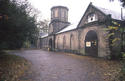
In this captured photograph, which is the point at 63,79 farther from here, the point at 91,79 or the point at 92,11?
the point at 92,11

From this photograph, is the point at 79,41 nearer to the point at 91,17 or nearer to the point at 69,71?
the point at 91,17

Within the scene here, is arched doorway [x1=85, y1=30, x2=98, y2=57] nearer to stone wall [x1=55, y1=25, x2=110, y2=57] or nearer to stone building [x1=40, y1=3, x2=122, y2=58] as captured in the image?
stone building [x1=40, y1=3, x2=122, y2=58]

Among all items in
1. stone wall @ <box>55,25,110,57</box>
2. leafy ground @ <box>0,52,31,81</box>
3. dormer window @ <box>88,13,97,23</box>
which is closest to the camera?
leafy ground @ <box>0,52,31,81</box>

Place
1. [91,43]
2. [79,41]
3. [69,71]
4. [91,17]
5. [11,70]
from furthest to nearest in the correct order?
1. [79,41]
2. [91,17]
3. [91,43]
4. [69,71]
5. [11,70]

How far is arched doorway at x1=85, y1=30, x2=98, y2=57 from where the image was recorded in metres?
13.7

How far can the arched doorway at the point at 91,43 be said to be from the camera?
1371 cm

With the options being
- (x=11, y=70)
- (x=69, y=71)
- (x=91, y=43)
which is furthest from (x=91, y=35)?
(x=11, y=70)

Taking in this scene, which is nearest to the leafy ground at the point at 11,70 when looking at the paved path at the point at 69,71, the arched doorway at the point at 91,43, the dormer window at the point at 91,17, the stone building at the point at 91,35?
the paved path at the point at 69,71

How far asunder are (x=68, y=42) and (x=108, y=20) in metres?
11.6

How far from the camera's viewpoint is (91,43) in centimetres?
1457

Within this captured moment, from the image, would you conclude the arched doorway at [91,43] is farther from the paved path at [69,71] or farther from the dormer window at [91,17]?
the paved path at [69,71]

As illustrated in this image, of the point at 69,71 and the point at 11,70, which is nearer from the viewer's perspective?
the point at 11,70

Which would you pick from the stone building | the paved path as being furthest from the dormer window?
the paved path

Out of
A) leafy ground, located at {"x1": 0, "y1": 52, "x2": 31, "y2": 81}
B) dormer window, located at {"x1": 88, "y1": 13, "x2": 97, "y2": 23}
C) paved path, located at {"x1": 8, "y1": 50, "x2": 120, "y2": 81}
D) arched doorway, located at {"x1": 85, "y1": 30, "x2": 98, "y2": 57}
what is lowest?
paved path, located at {"x1": 8, "y1": 50, "x2": 120, "y2": 81}
